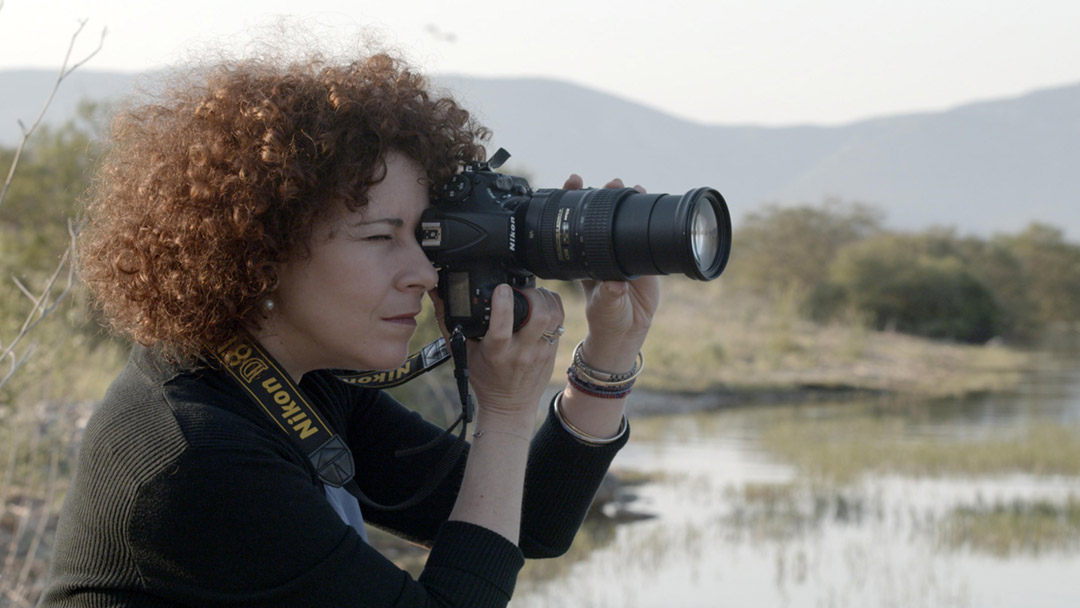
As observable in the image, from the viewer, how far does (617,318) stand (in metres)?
1.59

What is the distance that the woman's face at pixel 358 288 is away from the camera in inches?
50.8

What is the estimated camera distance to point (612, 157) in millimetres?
132250

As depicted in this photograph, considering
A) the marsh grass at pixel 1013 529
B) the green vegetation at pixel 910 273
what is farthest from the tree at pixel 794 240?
the marsh grass at pixel 1013 529

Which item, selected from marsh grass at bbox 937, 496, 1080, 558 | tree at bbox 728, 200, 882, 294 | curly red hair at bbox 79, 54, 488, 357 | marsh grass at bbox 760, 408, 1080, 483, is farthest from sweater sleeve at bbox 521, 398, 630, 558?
tree at bbox 728, 200, 882, 294

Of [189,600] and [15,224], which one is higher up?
[189,600]

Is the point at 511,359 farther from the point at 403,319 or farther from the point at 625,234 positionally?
the point at 625,234

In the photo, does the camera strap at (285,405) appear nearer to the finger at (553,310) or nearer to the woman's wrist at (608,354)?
the finger at (553,310)

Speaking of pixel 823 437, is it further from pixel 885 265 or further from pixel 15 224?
pixel 885 265

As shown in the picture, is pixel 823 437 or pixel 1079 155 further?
pixel 1079 155

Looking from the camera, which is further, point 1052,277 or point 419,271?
point 1052,277

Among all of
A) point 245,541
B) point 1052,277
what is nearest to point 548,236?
point 245,541

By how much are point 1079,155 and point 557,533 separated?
143 metres

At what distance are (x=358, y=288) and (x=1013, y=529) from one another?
18.4ft

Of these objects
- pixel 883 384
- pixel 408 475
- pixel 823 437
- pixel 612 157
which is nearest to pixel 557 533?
pixel 408 475
